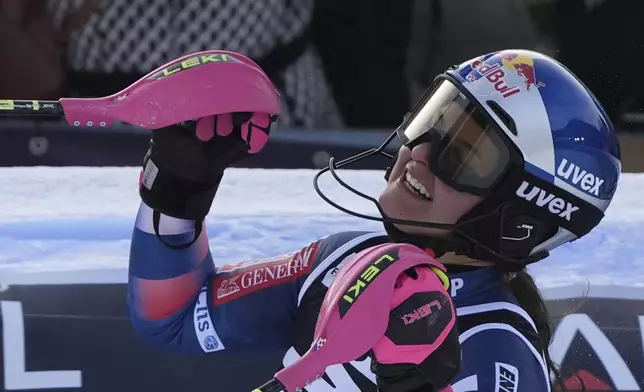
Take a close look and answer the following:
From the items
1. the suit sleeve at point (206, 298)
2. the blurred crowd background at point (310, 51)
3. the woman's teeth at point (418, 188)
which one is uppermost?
the woman's teeth at point (418, 188)

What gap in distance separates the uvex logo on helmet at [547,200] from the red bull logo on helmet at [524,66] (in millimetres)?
118

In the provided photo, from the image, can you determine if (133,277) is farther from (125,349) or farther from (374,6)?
(374,6)

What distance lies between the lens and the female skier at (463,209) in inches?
43.2

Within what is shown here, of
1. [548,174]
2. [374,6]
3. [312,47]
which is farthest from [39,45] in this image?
[548,174]

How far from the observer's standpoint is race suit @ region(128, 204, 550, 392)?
1.16 meters

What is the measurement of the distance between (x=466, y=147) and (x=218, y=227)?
670 mm

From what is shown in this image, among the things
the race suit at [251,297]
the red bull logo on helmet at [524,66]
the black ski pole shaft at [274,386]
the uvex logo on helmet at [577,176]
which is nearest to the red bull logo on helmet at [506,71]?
the red bull logo on helmet at [524,66]

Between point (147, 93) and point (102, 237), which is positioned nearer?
point (147, 93)

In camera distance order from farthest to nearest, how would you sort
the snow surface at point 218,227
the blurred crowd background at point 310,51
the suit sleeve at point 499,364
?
1. the blurred crowd background at point 310,51
2. the snow surface at point 218,227
3. the suit sleeve at point 499,364

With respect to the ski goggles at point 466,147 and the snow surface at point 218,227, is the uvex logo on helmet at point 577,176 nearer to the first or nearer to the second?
the ski goggles at point 466,147

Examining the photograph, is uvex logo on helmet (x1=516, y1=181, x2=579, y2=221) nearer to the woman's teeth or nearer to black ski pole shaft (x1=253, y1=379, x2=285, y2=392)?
the woman's teeth

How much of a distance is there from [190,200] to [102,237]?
1.76ft

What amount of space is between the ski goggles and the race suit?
126 millimetres

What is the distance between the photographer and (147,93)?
3.58 feet
